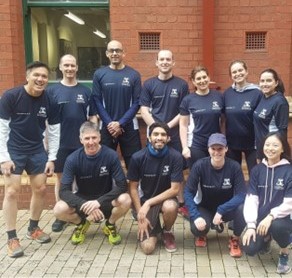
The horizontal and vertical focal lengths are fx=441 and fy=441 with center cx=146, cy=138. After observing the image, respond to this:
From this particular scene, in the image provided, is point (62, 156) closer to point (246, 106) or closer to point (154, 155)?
point (154, 155)

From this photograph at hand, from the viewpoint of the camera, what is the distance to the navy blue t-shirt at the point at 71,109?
4.88 metres

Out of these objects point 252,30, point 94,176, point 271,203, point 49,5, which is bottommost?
point 271,203

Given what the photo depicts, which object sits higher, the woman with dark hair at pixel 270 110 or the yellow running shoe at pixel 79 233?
the woman with dark hair at pixel 270 110

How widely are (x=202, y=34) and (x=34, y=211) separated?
3062 mm

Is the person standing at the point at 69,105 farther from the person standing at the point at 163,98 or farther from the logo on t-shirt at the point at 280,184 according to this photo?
the logo on t-shirt at the point at 280,184

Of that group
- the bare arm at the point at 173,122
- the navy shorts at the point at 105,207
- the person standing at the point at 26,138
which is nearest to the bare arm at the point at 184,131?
the bare arm at the point at 173,122

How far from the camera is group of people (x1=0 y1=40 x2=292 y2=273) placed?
4176 mm

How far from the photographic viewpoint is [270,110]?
4.43m

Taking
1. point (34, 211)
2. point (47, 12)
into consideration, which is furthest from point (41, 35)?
point (34, 211)

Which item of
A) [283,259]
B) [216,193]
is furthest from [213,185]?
[283,259]

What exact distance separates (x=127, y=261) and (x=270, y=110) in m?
2.05

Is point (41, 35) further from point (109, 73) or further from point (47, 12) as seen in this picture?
point (109, 73)

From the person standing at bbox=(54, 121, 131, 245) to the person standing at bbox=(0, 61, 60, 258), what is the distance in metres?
0.27

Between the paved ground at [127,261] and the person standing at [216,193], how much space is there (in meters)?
0.19
